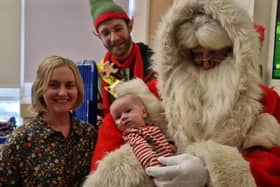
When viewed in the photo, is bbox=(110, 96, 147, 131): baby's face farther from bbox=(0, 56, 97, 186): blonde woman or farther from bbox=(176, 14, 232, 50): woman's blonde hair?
bbox=(176, 14, 232, 50): woman's blonde hair

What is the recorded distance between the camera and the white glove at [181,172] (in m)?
1.20

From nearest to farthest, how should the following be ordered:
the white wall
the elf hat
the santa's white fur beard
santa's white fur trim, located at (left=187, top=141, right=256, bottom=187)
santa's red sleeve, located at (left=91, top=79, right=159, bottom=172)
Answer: santa's white fur trim, located at (left=187, top=141, right=256, bottom=187) < the santa's white fur beard < santa's red sleeve, located at (left=91, top=79, right=159, bottom=172) < the elf hat < the white wall

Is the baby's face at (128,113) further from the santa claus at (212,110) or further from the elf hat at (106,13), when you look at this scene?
the elf hat at (106,13)

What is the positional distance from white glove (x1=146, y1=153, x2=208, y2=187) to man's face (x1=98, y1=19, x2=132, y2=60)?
2.90 ft

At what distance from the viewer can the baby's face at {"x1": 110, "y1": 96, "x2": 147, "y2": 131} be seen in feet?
4.65

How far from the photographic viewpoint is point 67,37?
290 cm

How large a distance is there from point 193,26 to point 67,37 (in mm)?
1703

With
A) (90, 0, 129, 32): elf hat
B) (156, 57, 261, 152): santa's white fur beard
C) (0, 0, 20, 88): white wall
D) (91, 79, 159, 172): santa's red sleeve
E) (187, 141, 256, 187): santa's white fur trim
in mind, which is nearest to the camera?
(187, 141, 256, 187): santa's white fur trim

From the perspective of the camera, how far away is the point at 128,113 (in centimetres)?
143

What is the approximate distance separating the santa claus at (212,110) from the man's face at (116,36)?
0.54 metres

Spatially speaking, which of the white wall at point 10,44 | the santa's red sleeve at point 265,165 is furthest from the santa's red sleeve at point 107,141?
the white wall at point 10,44

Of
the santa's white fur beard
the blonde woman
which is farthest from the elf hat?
the santa's white fur beard

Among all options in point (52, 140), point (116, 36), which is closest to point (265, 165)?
point (52, 140)

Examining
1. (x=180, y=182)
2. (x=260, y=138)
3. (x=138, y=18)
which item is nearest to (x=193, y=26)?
(x=260, y=138)
